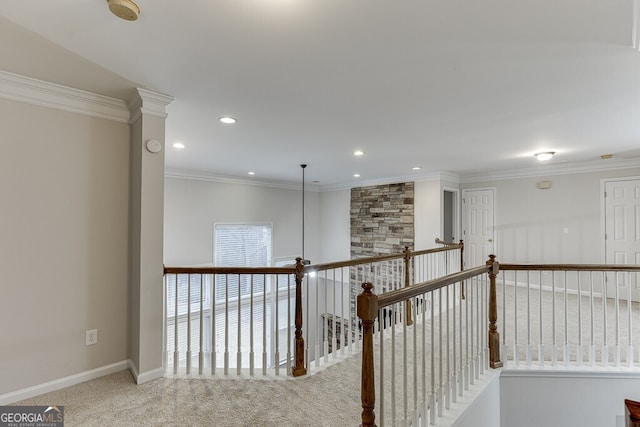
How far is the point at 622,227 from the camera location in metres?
4.93

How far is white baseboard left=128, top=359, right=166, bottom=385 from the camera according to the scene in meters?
2.41

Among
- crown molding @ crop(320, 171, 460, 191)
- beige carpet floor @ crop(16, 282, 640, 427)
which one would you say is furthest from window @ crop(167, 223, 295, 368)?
beige carpet floor @ crop(16, 282, 640, 427)

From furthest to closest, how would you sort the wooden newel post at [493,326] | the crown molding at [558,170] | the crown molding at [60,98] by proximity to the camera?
1. the crown molding at [558,170]
2. the wooden newel post at [493,326]
3. the crown molding at [60,98]

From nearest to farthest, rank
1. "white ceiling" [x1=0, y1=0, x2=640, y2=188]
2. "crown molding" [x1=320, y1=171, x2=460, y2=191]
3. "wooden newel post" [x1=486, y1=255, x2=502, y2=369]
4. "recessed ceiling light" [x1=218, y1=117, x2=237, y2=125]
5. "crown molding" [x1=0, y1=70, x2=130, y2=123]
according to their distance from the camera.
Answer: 1. "white ceiling" [x1=0, y1=0, x2=640, y2=188]
2. "crown molding" [x1=0, y1=70, x2=130, y2=123]
3. "wooden newel post" [x1=486, y1=255, x2=502, y2=369]
4. "recessed ceiling light" [x1=218, y1=117, x2=237, y2=125]
5. "crown molding" [x1=320, y1=171, x2=460, y2=191]

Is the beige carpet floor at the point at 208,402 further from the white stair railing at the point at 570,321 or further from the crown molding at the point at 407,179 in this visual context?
the crown molding at the point at 407,179

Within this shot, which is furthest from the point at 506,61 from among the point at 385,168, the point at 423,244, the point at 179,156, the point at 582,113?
the point at 423,244

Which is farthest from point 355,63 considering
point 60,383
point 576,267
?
point 60,383

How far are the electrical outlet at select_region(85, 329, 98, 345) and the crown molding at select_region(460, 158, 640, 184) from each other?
21.8 ft

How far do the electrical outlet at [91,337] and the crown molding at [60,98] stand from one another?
1715mm

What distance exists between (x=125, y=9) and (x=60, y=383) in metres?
2.60

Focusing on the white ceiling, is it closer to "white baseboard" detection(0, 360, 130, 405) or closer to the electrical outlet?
the electrical outlet

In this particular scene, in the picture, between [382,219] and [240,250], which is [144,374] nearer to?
[240,250]

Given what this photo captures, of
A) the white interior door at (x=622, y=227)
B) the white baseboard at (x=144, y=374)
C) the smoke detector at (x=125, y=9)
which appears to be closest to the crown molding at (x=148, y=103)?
the smoke detector at (x=125, y=9)

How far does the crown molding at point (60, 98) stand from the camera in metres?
2.14
